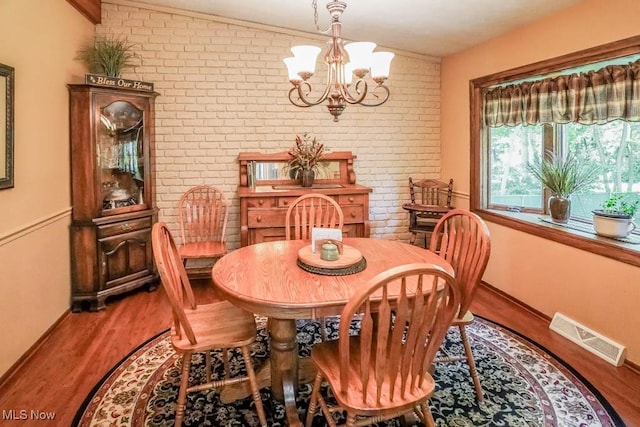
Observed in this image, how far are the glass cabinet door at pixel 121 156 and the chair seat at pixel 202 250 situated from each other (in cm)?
57

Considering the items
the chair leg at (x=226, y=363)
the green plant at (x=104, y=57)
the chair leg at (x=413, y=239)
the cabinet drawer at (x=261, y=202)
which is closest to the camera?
the chair leg at (x=226, y=363)

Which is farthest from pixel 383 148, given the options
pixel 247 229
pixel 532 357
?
pixel 532 357

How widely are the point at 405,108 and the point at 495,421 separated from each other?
10.8ft

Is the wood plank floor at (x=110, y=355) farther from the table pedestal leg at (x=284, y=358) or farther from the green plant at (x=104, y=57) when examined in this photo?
the green plant at (x=104, y=57)

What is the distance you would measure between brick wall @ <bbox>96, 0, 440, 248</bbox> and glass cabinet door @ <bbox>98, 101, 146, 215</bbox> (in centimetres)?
37

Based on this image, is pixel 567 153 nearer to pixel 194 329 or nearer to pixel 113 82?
pixel 194 329

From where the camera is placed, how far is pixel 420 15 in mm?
3295

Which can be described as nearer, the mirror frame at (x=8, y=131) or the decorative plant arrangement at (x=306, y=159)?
the mirror frame at (x=8, y=131)

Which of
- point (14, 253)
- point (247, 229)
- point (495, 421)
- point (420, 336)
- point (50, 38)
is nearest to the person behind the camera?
point (420, 336)

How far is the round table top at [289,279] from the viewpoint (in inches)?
66.4

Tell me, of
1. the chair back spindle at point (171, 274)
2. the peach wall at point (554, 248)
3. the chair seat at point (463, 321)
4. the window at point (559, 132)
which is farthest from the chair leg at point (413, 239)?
the chair back spindle at point (171, 274)

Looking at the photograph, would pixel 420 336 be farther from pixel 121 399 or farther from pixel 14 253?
pixel 14 253

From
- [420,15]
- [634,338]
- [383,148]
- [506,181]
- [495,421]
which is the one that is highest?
[420,15]

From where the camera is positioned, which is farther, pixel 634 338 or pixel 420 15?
pixel 420 15
